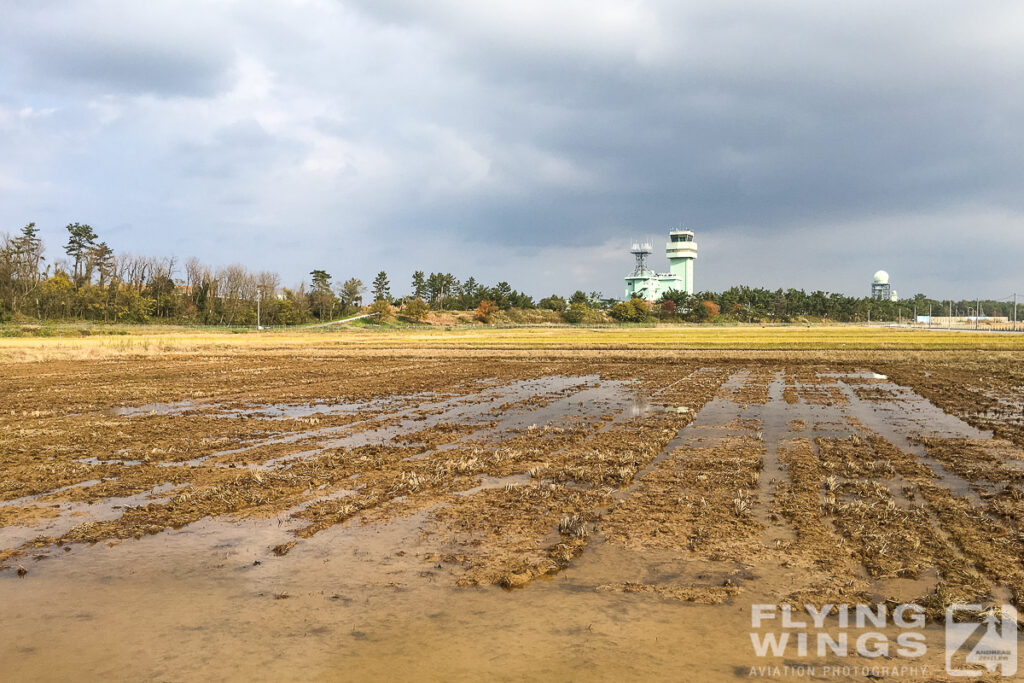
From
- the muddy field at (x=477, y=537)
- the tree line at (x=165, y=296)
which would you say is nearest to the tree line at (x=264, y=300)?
the tree line at (x=165, y=296)

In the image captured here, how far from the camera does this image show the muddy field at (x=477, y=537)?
15.1ft

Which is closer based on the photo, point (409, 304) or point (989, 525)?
point (989, 525)

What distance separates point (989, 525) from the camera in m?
7.00

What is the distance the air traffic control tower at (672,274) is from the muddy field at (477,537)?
179435 millimetres

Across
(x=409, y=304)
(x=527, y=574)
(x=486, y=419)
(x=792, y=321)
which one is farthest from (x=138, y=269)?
(x=792, y=321)

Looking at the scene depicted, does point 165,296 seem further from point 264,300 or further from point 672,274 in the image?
point 672,274

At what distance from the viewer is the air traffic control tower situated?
192m

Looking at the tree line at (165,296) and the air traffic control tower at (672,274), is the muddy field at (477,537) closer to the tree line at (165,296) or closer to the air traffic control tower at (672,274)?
the tree line at (165,296)

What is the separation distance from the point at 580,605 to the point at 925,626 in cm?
262

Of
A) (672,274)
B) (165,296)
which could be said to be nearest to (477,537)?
(165,296)

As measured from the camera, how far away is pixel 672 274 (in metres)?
193

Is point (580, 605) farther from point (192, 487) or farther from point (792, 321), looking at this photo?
point (792, 321)

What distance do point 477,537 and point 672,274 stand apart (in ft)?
635

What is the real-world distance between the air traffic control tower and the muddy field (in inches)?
7064
